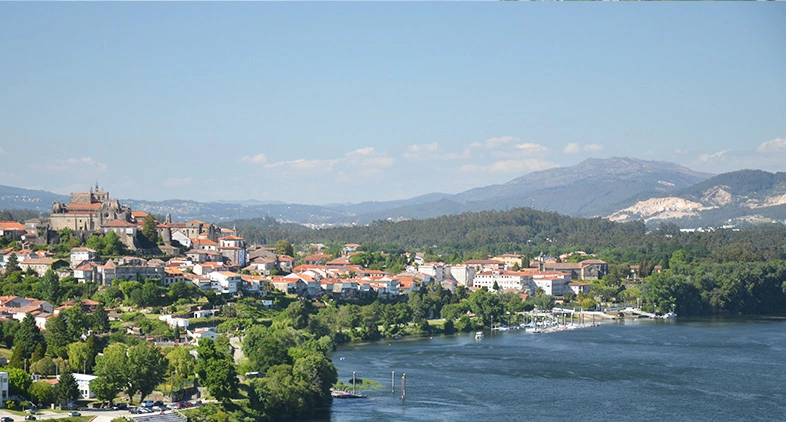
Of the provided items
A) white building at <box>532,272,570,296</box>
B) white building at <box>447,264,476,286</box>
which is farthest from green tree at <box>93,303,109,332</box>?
white building at <box>532,272,570,296</box>

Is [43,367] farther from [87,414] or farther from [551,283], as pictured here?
[551,283]

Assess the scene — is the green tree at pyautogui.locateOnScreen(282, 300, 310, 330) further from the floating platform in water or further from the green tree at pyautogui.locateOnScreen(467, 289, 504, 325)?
the green tree at pyautogui.locateOnScreen(467, 289, 504, 325)

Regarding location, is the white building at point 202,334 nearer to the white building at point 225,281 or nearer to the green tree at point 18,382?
the white building at point 225,281

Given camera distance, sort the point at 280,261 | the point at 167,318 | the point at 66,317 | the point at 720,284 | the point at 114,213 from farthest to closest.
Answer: the point at 720,284
the point at 280,261
the point at 114,213
the point at 167,318
the point at 66,317

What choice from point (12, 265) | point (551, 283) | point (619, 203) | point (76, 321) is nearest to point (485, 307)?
point (551, 283)

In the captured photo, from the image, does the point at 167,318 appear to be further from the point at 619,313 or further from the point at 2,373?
the point at 619,313

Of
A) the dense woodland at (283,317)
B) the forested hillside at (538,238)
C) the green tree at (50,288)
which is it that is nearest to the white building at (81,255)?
the dense woodland at (283,317)

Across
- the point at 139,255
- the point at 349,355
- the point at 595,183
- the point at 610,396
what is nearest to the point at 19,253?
the point at 139,255
